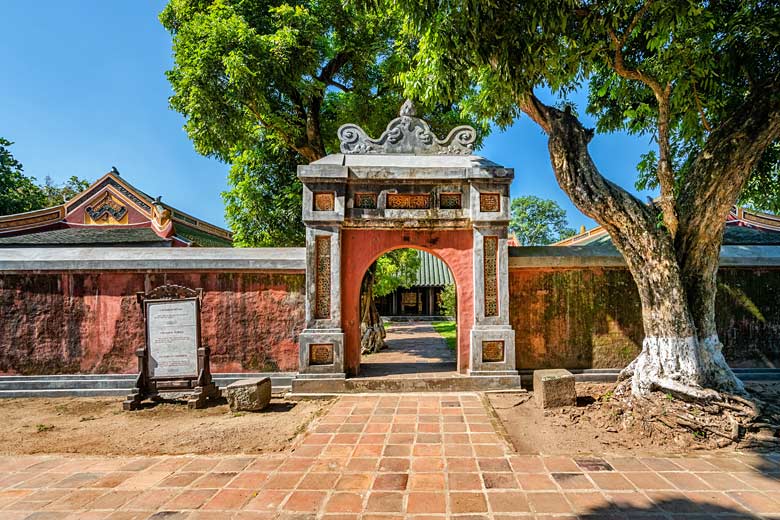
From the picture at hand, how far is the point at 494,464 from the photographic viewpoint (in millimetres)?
4090

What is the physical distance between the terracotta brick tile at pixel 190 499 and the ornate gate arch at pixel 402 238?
9.92 feet

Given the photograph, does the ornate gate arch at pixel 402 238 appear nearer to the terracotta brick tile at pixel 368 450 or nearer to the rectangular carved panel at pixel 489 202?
the rectangular carved panel at pixel 489 202

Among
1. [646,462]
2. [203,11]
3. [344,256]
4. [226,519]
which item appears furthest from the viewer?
[203,11]

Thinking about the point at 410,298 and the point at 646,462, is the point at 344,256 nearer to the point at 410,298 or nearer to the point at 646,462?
A: the point at 646,462

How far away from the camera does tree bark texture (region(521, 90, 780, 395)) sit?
5.18m

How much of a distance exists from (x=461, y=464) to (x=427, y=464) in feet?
1.19

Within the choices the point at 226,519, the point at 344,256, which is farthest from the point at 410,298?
the point at 226,519

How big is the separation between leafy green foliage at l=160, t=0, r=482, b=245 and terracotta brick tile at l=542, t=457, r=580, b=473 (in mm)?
6098

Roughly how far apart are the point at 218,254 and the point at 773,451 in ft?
27.6

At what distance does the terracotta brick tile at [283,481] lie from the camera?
3.71 meters

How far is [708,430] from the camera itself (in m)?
4.65

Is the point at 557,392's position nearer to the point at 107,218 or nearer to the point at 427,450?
the point at 427,450

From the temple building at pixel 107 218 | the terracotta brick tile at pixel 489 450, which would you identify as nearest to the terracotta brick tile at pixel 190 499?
the terracotta brick tile at pixel 489 450

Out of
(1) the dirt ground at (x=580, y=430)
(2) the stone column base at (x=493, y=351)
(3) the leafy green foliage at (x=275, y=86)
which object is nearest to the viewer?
(1) the dirt ground at (x=580, y=430)
